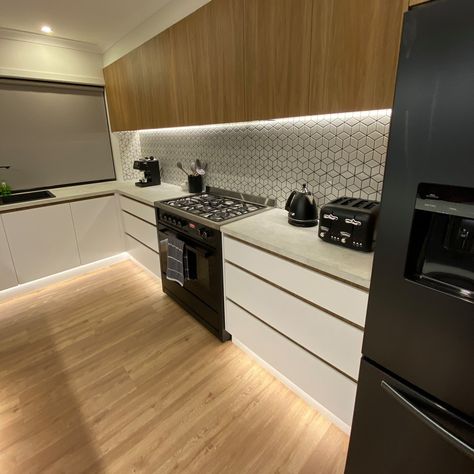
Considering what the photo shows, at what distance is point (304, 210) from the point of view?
1683 millimetres

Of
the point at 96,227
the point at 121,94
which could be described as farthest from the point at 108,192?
the point at 121,94

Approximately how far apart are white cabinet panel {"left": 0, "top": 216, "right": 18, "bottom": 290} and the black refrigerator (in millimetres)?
3048

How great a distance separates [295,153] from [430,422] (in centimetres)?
156

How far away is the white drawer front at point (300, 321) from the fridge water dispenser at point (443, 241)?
49 cm

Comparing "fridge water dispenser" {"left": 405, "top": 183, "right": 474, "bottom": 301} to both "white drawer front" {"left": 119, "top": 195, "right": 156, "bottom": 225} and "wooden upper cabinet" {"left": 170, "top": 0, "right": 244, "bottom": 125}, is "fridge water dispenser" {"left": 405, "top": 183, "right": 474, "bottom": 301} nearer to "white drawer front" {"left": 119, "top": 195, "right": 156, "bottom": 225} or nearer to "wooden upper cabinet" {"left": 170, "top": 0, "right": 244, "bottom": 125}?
"wooden upper cabinet" {"left": 170, "top": 0, "right": 244, "bottom": 125}

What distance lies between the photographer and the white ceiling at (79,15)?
7.21ft

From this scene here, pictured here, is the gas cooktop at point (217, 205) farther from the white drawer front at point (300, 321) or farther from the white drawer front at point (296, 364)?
the white drawer front at point (296, 364)

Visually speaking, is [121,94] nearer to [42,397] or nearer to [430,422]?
[42,397]

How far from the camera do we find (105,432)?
1505mm

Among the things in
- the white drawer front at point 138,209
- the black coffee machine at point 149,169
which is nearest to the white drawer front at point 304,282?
the white drawer front at point 138,209

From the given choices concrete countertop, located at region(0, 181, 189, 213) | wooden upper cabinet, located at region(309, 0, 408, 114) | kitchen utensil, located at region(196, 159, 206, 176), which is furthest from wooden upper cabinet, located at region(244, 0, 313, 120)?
concrete countertop, located at region(0, 181, 189, 213)

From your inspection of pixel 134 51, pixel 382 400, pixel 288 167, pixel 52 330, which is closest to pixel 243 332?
pixel 382 400

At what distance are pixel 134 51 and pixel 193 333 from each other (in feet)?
8.32

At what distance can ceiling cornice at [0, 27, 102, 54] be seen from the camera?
8.86 feet
